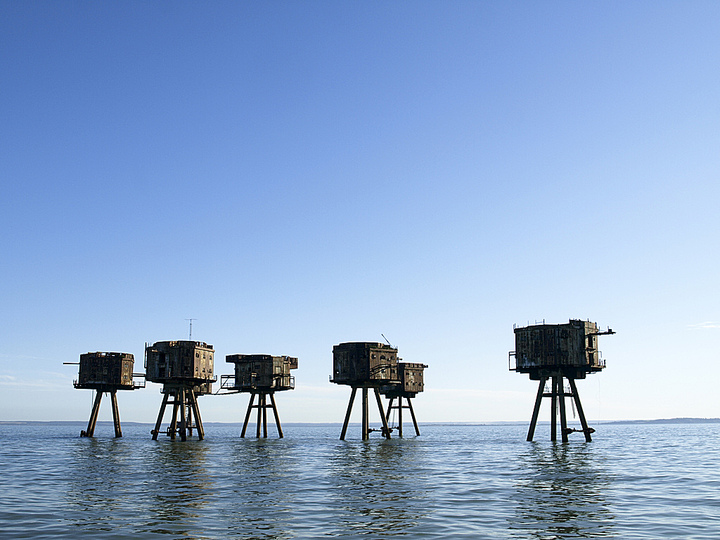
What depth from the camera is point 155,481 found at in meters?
28.8

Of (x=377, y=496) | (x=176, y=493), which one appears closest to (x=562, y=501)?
(x=377, y=496)

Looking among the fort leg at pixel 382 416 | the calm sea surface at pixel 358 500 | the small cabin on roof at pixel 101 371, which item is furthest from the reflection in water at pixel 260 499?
the small cabin on roof at pixel 101 371

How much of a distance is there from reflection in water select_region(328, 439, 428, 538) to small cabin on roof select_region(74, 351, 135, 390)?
38.7 m

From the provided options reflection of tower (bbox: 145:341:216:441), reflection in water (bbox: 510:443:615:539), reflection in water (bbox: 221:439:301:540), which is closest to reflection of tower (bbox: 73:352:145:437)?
reflection of tower (bbox: 145:341:216:441)

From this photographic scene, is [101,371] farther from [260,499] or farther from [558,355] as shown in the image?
[260,499]

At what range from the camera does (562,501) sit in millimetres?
22625

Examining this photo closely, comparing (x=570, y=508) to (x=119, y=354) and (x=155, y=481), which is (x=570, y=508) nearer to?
(x=155, y=481)

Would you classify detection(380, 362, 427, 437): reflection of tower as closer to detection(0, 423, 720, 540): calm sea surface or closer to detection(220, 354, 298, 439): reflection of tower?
detection(220, 354, 298, 439): reflection of tower

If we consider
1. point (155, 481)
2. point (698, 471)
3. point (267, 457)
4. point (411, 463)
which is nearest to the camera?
point (155, 481)

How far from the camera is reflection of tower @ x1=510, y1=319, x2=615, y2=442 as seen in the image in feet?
181

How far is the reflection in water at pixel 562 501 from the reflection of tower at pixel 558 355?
17.6 meters

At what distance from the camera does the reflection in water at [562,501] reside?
17516 millimetres

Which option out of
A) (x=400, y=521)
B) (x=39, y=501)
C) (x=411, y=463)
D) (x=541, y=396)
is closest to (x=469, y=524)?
(x=400, y=521)

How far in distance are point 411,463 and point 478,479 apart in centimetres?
947
